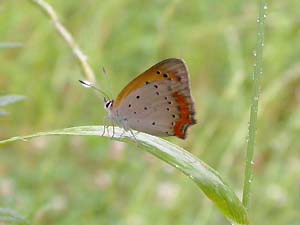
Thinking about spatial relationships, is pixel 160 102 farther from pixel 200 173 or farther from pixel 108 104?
pixel 200 173

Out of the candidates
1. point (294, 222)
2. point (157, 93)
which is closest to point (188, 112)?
point (157, 93)

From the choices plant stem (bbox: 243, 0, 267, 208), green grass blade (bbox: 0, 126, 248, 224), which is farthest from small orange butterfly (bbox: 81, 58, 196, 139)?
plant stem (bbox: 243, 0, 267, 208)

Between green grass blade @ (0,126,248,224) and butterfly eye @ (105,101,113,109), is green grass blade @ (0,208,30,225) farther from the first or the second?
butterfly eye @ (105,101,113,109)

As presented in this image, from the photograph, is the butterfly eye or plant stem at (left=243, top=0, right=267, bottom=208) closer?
plant stem at (left=243, top=0, right=267, bottom=208)

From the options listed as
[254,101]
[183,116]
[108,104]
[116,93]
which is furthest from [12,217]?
[116,93]

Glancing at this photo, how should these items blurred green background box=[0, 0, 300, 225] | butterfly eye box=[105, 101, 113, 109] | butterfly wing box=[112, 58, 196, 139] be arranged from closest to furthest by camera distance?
butterfly wing box=[112, 58, 196, 139], butterfly eye box=[105, 101, 113, 109], blurred green background box=[0, 0, 300, 225]

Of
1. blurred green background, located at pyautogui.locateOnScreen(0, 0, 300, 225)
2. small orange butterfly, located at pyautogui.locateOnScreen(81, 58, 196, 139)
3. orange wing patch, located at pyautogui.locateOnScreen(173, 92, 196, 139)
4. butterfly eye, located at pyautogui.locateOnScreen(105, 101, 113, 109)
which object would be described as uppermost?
blurred green background, located at pyautogui.locateOnScreen(0, 0, 300, 225)
